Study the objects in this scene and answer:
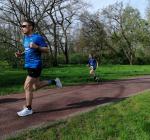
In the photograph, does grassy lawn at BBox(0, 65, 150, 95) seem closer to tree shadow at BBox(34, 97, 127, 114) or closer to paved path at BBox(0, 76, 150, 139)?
paved path at BBox(0, 76, 150, 139)

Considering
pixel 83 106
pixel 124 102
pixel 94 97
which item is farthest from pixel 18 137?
pixel 94 97

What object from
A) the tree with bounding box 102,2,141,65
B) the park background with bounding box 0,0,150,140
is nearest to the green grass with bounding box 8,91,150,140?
the park background with bounding box 0,0,150,140

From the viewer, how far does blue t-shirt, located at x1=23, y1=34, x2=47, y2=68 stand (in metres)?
8.41

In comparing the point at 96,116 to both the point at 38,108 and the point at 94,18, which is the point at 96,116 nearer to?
the point at 38,108

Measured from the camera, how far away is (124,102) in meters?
10.4

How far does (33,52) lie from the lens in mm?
8508

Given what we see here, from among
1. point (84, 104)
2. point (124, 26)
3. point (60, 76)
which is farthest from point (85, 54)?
point (84, 104)

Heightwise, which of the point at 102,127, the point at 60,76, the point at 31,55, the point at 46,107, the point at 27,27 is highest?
the point at 27,27

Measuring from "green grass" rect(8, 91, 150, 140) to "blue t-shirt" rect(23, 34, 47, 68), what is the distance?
1.51m

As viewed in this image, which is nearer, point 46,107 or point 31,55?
point 31,55

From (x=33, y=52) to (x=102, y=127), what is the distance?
2.33m

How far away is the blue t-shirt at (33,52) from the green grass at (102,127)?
1510mm

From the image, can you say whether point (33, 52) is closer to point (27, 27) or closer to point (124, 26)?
point (27, 27)

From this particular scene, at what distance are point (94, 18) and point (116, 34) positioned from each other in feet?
16.2
